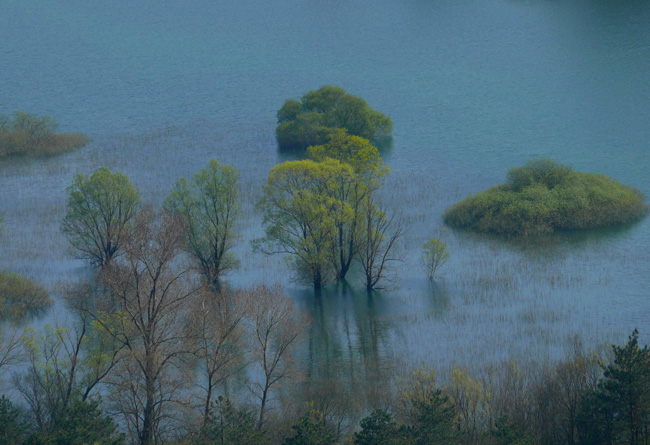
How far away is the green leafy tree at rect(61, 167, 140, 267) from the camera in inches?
2534

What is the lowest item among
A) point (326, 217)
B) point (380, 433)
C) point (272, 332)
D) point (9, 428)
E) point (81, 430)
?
point (380, 433)

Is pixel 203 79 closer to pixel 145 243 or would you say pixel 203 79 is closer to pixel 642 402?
pixel 145 243

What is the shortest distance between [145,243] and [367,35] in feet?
323

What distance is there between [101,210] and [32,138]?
33235 millimetres

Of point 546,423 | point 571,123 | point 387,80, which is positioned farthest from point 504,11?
point 546,423

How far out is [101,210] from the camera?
212 ft

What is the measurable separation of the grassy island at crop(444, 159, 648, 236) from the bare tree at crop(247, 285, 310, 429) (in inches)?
947

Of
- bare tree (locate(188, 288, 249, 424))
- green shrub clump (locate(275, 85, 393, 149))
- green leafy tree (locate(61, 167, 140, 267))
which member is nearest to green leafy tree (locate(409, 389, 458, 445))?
bare tree (locate(188, 288, 249, 424))

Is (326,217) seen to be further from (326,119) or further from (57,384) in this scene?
(326,119)

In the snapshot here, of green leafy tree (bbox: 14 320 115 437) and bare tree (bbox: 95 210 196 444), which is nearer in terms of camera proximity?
bare tree (bbox: 95 210 196 444)

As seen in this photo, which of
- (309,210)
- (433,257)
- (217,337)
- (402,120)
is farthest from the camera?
(402,120)

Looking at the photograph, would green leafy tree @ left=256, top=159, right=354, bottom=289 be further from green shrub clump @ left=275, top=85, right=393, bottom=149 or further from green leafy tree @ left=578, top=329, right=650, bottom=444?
green shrub clump @ left=275, top=85, right=393, bottom=149

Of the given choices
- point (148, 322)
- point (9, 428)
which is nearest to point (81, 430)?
point (9, 428)

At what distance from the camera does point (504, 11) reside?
135500mm
